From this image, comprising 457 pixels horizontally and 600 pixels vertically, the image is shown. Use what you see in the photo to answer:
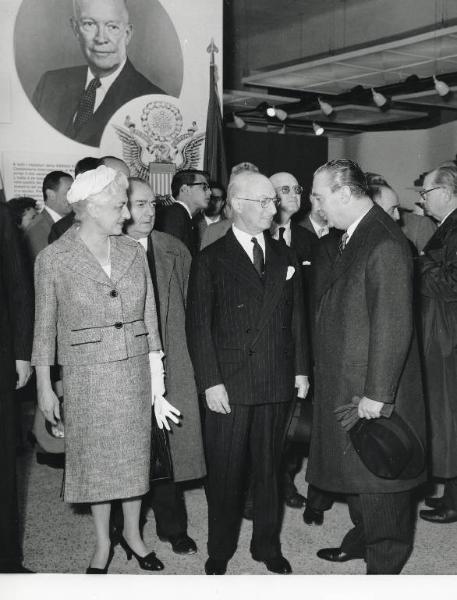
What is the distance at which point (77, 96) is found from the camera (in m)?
5.54

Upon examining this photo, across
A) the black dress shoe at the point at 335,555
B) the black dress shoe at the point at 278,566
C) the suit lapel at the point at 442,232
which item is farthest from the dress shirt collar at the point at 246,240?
the black dress shoe at the point at 335,555

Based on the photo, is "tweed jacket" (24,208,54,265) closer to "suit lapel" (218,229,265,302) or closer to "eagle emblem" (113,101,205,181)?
"eagle emblem" (113,101,205,181)

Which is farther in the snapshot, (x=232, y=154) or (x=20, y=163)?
(x=232, y=154)

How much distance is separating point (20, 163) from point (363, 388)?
3571 millimetres

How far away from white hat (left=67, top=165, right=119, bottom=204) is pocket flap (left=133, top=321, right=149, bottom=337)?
0.54 metres

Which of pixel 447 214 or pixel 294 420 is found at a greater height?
pixel 447 214

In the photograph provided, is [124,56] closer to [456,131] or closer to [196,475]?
[196,475]

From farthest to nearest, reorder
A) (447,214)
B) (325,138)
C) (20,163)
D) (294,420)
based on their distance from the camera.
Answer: (325,138)
(20,163)
(447,214)
(294,420)

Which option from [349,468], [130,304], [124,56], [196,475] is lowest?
[196,475]

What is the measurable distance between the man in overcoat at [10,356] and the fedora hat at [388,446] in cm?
131

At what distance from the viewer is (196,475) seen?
347 cm

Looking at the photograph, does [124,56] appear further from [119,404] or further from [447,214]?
[119,404]
